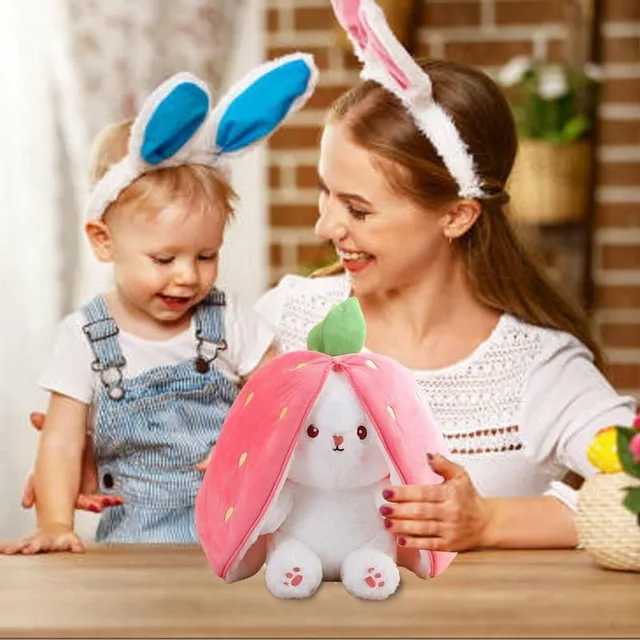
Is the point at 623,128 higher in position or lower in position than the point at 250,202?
higher

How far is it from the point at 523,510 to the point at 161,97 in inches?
20.6

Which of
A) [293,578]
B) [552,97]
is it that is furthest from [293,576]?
[552,97]

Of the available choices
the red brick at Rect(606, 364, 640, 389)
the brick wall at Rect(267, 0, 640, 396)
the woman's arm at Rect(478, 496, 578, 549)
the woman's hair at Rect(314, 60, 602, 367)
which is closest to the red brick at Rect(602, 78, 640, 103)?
the brick wall at Rect(267, 0, 640, 396)

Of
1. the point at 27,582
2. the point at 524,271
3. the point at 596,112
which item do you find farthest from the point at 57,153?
the point at 27,582

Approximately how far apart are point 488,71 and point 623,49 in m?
0.33

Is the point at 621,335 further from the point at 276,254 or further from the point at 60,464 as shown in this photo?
the point at 60,464

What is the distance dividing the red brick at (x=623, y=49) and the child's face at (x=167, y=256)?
2.41m

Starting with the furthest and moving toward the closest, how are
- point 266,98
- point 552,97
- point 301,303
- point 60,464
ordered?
point 552,97, point 301,303, point 60,464, point 266,98

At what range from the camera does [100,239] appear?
5.42 ft

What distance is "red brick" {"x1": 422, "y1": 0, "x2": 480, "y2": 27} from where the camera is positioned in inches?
150

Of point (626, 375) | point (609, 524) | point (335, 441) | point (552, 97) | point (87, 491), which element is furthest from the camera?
point (626, 375)

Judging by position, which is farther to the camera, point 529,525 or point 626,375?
point 626,375

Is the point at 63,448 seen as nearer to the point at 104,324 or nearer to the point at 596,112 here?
the point at 104,324

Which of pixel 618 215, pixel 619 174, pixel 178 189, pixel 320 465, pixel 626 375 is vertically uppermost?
pixel 178 189
